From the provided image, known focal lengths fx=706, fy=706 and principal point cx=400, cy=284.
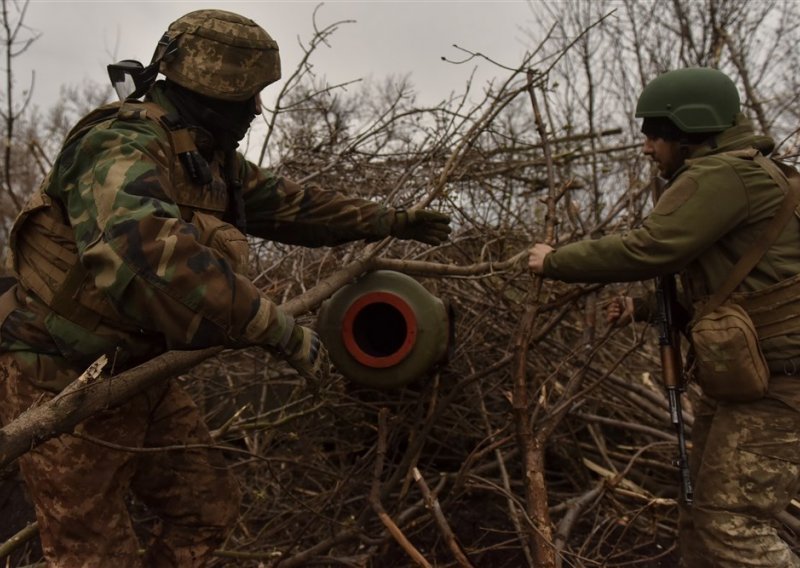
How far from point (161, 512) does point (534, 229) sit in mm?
3064

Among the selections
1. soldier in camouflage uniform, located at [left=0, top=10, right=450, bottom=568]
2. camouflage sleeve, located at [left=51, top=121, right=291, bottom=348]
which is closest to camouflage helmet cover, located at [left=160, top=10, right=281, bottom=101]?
soldier in camouflage uniform, located at [left=0, top=10, right=450, bottom=568]

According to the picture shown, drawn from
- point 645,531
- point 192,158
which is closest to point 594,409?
point 645,531

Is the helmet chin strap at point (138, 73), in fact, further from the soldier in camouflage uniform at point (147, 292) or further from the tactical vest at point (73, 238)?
the tactical vest at point (73, 238)

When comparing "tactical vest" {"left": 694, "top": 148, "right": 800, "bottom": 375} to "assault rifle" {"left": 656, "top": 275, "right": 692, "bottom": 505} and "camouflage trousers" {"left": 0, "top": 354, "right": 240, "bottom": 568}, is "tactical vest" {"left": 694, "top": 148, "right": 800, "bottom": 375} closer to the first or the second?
"assault rifle" {"left": 656, "top": 275, "right": 692, "bottom": 505}

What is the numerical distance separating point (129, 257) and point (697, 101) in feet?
6.84

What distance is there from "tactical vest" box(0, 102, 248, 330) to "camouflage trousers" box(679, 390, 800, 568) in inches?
70.3

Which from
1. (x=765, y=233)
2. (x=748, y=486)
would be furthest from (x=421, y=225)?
(x=748, y=486)

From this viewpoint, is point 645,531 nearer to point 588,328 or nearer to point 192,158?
point 588,328

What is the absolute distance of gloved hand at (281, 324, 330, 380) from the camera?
210 centimetres

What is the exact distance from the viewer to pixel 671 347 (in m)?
2.82

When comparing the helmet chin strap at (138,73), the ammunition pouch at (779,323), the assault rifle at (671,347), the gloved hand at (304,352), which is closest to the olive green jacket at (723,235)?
the ammunition pouch at (779,323)

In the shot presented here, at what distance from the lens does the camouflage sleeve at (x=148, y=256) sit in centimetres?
182

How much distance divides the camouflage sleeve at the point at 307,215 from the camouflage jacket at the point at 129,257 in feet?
1.08

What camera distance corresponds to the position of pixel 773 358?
2.46 m
